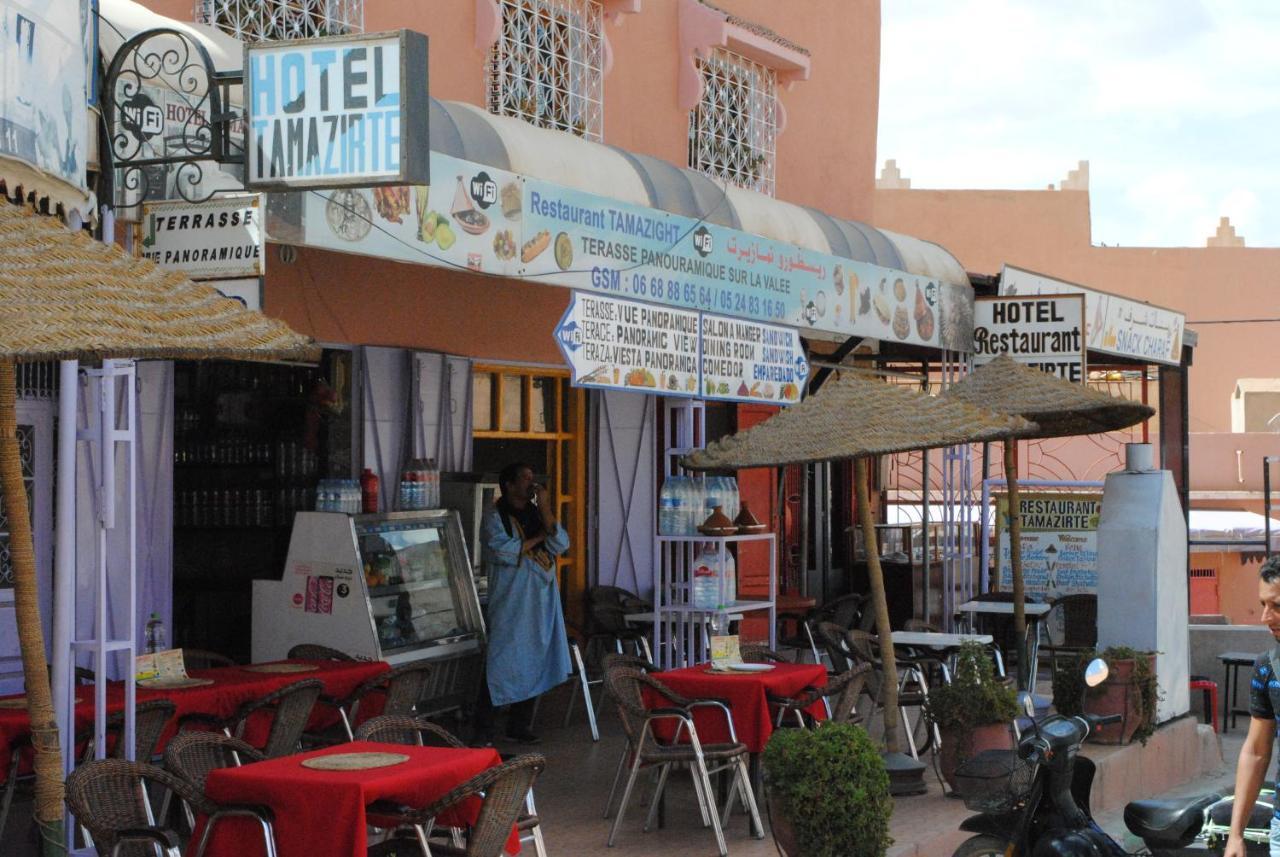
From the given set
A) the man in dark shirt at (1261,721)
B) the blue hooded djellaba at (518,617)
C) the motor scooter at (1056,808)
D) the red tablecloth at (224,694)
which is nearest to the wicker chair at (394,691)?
the red tablecloth at (224,694)

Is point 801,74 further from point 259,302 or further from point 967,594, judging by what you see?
point 259,302

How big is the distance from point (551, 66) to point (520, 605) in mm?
4591

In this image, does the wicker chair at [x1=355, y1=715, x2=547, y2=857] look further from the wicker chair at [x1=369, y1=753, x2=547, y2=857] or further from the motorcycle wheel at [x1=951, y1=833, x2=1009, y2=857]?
the motorcycle wheel at [x1=951, y1=833, x2=1009, y2=857]

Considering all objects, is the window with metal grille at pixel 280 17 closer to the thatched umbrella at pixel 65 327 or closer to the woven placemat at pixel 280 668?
the woven placemat at pixel 280 668

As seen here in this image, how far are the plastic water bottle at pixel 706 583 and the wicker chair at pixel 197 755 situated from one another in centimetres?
437

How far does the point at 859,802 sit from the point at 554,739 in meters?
4.27

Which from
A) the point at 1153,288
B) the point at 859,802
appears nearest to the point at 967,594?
the point at 859,802

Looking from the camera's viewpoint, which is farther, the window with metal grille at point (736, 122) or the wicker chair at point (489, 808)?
the window with metal grille at point (736, 122)

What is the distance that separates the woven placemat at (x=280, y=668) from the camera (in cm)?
861

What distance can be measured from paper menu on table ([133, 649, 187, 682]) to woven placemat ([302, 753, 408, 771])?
2031 mm

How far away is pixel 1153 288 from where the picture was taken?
36969 mm

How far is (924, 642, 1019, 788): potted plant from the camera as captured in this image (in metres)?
9.20

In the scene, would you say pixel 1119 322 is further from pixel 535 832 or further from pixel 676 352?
pixel 535 832

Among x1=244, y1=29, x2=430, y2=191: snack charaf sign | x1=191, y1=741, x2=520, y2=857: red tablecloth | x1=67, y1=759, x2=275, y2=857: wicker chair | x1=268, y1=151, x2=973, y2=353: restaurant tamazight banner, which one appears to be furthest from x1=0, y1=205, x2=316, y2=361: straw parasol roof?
x1=268, y1=151, x2=973, y2=353: restaurant tamazight banner
